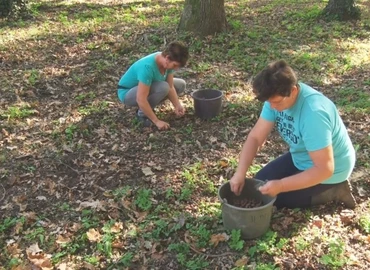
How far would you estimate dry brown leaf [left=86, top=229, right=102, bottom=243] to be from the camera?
11.8 feet

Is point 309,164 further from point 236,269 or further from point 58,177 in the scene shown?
point 58,177

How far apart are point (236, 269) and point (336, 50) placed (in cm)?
578

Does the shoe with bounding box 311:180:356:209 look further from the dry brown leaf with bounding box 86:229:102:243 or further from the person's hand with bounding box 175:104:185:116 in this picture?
the person's hand with bounding box 175:104:185:116

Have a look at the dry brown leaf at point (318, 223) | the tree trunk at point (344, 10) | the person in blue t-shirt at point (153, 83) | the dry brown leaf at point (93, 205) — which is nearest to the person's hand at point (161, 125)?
the person in blue t-shirt at point (153, 83)

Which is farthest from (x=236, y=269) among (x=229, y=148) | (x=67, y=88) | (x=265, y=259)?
(x=67, y=88)

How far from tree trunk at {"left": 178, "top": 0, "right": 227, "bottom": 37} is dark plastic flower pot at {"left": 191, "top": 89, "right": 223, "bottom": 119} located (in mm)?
2948

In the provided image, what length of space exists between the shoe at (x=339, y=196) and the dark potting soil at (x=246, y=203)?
0.46m

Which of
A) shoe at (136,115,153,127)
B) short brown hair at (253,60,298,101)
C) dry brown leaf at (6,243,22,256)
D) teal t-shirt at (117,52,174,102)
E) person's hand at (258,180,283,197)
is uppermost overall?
short brown hair at (253,60,298,101)

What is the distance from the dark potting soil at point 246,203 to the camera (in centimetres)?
356

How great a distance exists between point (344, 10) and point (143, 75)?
6.28 metres

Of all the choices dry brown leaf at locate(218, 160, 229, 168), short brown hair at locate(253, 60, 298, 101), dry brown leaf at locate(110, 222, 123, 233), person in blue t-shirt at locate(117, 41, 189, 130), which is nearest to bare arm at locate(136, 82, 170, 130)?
person in blue t-shirt at locate(117, 41, 189, 130)

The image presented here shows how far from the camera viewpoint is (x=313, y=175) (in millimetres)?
3043

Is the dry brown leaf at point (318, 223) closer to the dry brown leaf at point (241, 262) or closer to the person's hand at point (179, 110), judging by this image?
the dry brown leaf at point (241, 262)

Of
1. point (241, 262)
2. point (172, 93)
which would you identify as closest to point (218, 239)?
point (241, 262)
